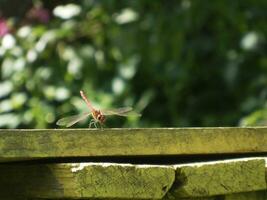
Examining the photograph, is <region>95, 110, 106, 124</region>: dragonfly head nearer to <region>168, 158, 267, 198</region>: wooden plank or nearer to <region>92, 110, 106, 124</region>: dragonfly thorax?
<region>92, 110, 106, 124</region>: dragonfly thorax

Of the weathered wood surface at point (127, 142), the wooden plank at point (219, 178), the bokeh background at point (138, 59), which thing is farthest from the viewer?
the bokeh background at point (138, 59)

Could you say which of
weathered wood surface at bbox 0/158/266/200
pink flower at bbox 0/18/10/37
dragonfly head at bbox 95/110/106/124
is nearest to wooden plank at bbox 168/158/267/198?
weathered wood surface at bbox 0/158/266/200

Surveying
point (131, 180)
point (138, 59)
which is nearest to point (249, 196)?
point (131, 180)

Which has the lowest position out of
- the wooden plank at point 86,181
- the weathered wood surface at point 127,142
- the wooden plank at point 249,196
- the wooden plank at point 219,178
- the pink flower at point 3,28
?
the wooden plank at point 249,196

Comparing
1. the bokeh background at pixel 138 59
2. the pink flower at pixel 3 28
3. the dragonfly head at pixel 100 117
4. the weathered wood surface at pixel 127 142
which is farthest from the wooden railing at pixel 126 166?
the pink flower at pixel 3 28

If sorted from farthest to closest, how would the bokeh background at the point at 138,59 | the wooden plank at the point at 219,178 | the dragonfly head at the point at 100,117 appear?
1. the bokeh background at the point at 138,59
2. the dragonfly head at the point at 100,117
3. the wooden plank at the point at 219,178

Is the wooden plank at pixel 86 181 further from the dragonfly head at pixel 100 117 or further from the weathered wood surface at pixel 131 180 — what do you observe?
the dragonfly head at pixel 100 117

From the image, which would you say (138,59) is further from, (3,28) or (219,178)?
(219,178)

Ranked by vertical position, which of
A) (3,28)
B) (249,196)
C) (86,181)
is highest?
(3,28)
